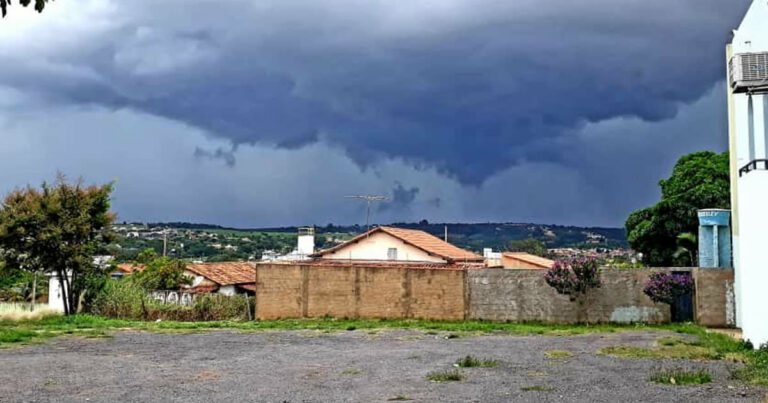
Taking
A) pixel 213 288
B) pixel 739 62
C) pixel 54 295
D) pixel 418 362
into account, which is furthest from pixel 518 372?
pixel 54 295

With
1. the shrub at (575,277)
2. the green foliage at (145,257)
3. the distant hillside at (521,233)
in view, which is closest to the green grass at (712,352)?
the shrub at (575,277)

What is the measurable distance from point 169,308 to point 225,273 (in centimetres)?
843

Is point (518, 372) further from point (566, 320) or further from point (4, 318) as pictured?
point (4, 318)

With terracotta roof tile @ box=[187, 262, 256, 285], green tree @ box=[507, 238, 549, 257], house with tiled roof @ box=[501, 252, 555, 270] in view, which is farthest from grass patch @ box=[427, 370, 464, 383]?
green tree @ box=[507, 238, 549, 257]

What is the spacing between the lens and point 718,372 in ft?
39.7

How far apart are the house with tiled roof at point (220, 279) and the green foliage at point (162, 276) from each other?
89 centimetres

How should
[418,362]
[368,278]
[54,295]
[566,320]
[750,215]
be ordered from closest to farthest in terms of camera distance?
[418,362] → [750,215] → [566,320] → [368,278] → [54,295]

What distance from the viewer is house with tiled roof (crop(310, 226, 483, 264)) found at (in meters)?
34.8

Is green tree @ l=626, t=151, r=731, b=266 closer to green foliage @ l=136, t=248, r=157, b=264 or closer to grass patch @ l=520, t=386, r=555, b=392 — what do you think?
grass patch @ l=520, t=386, r=555, b=392

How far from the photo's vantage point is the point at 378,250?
36062mm

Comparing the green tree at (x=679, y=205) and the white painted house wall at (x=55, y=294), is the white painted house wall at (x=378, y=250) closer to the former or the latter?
the green tree at (x=679, y=205)

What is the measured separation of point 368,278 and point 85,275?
445 inches

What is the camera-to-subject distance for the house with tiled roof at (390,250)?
3484cm

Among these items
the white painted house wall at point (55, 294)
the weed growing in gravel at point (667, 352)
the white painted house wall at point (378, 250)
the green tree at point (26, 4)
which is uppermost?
the green tree at point (26, 4)
